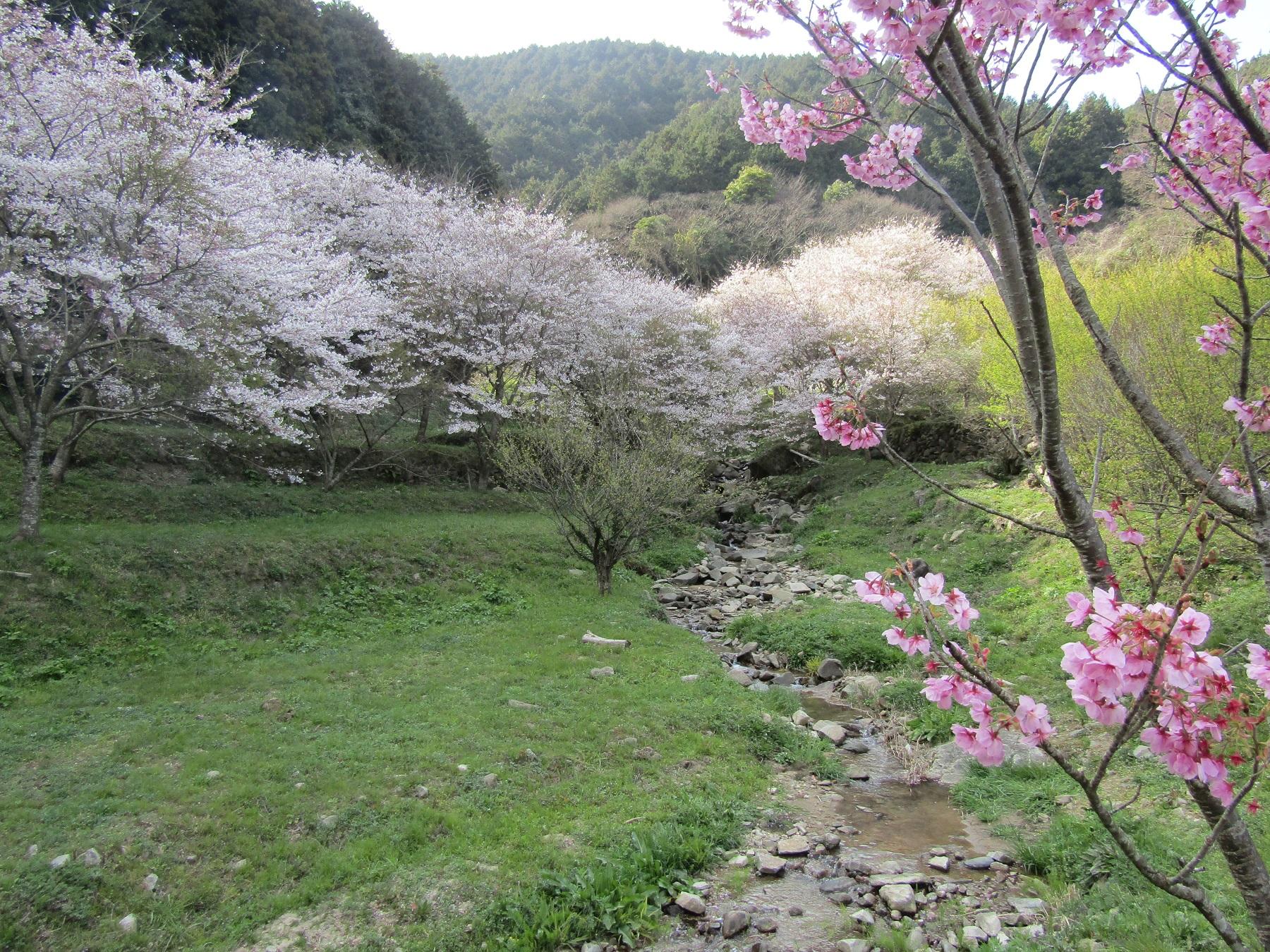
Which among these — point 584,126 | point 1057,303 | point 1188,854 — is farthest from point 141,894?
point 584,126

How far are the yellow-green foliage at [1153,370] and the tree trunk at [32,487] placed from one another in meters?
12.2

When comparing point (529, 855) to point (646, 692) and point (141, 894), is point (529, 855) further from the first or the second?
point (646, 692)

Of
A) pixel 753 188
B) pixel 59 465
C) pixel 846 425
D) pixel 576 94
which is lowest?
pixel 59 465

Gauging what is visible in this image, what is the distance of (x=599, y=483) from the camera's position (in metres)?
12.6

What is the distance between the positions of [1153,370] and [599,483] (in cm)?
826

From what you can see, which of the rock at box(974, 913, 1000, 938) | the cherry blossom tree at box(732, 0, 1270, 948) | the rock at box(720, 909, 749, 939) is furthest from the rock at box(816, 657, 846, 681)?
the cherry blossom tree at box(732, 0, 1270, 948)

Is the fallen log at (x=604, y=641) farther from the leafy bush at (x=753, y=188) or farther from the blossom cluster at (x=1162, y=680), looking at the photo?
the leafy bush at (x=753, y=188)

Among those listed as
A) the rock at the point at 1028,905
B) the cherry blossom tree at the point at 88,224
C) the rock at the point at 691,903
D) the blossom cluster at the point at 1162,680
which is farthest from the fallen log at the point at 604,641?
the blossom cluster at the point at 1162,680

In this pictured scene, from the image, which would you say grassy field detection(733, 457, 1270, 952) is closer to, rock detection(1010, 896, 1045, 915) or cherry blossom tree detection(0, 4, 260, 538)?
rock detection(1010, 896, 1045, 915)

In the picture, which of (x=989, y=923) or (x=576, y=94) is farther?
(x=576, y=94)

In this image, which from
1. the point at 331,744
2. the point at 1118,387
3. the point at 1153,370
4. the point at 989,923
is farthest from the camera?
the point at 1153,370

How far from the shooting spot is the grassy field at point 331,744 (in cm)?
441

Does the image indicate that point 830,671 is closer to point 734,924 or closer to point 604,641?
point 604,641

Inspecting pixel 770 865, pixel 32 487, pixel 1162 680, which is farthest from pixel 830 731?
pixel 32 487
